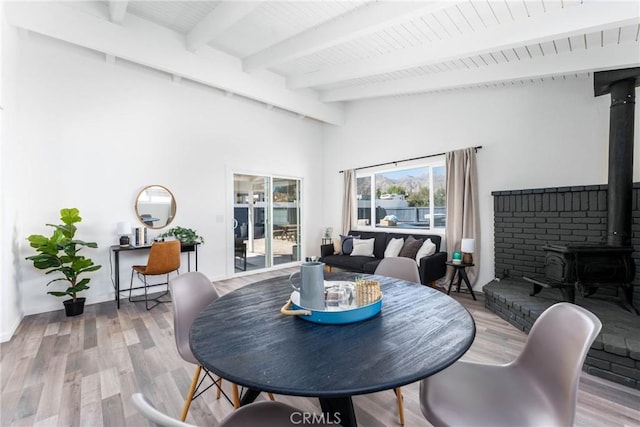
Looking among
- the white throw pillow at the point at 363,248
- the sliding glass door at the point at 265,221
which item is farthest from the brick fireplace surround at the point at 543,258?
the sliding glass door at the point at 265,221

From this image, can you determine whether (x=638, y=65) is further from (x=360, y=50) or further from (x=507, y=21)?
(x=360, y=50)

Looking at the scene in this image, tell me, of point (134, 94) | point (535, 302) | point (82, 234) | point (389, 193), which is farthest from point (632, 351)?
point (134, 94)

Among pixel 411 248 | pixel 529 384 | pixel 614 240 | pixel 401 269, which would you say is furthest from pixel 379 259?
pixel 529 384

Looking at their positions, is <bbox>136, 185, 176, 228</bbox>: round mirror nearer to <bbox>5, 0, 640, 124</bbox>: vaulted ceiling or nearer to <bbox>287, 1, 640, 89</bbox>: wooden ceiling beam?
<bbox>5, 0, 640, 124</bbox>: vaulted ceiling

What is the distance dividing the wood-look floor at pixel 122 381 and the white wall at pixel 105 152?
639 millimetres

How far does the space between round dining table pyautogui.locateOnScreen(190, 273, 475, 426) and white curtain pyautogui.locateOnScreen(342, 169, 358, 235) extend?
13.9ft

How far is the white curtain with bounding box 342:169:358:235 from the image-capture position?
572cm

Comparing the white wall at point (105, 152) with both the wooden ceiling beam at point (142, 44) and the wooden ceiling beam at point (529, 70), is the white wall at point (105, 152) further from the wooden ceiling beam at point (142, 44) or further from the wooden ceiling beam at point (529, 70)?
the wooden ceiling beam at point (529, 70)

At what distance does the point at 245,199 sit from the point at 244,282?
152 centimetres

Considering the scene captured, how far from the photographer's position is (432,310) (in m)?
1.38

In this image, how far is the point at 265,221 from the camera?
18.1 ft

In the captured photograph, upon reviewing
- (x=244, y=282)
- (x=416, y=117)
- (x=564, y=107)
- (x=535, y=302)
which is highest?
(x=416, y=117)

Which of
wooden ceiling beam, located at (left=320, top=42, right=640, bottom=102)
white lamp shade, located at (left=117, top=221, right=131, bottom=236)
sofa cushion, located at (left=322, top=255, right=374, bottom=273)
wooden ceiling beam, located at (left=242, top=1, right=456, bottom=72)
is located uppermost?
wooden ceiling beam, located at (left=242, top=1, right=456, bottom=72)

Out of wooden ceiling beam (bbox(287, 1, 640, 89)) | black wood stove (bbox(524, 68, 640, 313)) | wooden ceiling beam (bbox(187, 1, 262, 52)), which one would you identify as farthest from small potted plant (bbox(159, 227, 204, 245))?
black wood stove (bbox(524, 68, 640, 313))
